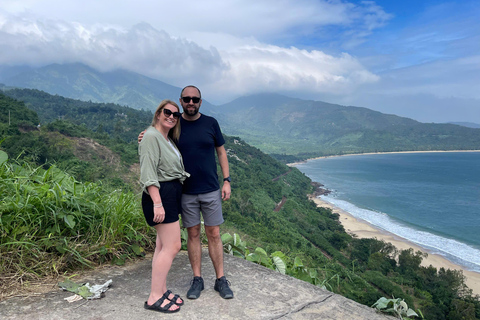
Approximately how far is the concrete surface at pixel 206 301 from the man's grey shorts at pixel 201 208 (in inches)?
Answer: 21.8

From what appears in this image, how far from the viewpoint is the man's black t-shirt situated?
2.43 m

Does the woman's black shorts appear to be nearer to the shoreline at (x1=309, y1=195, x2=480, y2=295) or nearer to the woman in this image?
the woman

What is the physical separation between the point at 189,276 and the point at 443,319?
21.1m

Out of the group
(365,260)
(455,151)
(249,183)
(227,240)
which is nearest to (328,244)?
(365,260)

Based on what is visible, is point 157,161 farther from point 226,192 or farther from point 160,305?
point 160,305

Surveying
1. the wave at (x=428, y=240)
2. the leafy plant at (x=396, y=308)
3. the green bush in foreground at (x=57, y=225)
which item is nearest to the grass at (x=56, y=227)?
the green bush in foreground at (x=57, y=225)

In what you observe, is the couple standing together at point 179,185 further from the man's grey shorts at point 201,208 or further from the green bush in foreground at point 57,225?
the green bush in foreground at point 57,225

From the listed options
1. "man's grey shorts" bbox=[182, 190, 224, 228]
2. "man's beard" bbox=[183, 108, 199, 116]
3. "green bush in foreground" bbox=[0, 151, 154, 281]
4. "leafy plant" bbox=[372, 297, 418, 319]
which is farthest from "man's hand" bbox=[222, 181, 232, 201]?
"leafy plant" bbox=[372, 297, 418, 319]

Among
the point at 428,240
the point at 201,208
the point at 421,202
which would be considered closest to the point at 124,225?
the point at 201,208

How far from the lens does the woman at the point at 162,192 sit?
81.2 inches

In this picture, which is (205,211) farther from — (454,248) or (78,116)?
(78,116)

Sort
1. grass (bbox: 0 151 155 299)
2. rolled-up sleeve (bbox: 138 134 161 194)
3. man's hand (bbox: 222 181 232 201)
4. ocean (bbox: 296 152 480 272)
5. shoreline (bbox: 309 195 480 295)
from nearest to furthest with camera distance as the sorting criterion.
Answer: rolled-up sleeve (bbox: 138 134 161 194) → grass (bbox: 0 151 155 299) → man's hand (bbox: 222 181 232 201) → shoreline (bbox: 309 195 480 295) → ocean (bbox: 296 152 480 272)

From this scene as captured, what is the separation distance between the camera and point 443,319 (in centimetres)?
1795

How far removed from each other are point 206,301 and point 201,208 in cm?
70
